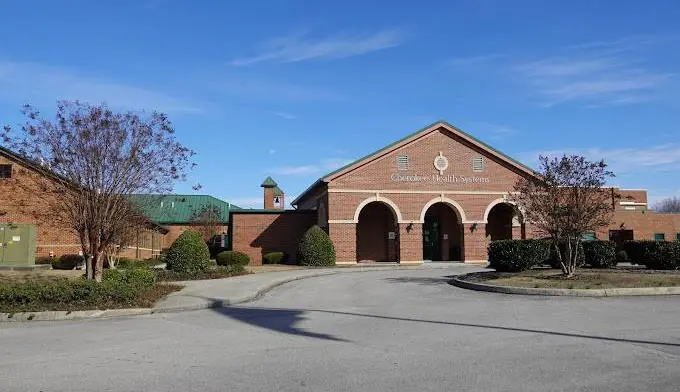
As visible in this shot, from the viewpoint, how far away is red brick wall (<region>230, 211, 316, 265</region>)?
3819 cm

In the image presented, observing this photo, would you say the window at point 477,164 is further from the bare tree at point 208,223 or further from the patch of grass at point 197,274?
the bare tree at point 208,223

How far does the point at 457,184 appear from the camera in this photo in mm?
37250

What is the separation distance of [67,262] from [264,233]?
12.2 metres

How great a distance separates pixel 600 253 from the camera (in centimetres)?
2231

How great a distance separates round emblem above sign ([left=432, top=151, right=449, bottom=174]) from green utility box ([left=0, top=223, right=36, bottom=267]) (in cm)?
2294

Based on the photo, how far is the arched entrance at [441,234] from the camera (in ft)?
129

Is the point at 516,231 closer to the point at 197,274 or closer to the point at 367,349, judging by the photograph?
the point at 197,274

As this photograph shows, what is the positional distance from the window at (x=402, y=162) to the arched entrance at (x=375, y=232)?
10.5 feet

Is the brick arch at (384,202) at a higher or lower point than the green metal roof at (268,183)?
lower

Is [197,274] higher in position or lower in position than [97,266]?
lower

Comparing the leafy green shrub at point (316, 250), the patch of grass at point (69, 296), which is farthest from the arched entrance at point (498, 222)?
the patch of grass at point (69, 296)

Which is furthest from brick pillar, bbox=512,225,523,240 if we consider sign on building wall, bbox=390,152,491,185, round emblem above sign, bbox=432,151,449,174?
round emblem above sign, bbox=432,151,449,174

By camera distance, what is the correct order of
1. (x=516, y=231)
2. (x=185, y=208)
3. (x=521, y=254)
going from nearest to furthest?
(x=521, y=254) → (x=516, y=231) → (x=185, y=208)

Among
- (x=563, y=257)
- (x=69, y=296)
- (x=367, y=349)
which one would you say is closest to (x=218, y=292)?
(x=69, y=296)
